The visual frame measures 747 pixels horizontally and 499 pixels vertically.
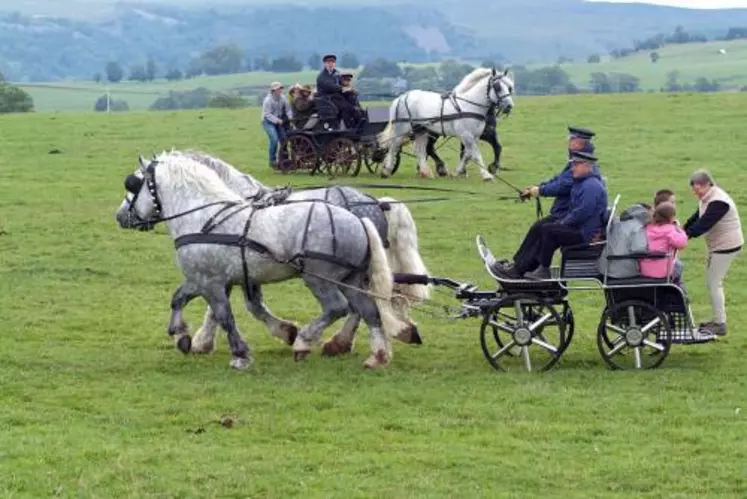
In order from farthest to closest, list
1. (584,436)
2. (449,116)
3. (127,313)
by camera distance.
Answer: (449,116)
(127,313)
(584,436)

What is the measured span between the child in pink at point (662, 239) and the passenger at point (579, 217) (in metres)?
0.46

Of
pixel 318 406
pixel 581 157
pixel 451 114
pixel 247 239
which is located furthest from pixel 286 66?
pixel 318 406

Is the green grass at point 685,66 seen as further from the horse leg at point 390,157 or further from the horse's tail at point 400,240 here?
the horse's tail at point 400,240

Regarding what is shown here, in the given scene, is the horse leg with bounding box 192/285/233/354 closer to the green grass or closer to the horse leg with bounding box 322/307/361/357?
the horse leg with bounding box 322/307/361/357

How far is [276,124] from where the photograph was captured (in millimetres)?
26047

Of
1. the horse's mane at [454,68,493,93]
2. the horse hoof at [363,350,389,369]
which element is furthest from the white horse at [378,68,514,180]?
the horse hoof at [363,350,389,369]

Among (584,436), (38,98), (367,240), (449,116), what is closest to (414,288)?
(367,240)

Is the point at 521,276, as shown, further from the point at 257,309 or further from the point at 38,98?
the point at 38,98

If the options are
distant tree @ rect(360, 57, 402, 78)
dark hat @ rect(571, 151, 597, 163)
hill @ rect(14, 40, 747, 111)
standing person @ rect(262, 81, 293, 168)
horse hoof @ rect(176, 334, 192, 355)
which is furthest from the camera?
hill @ rect(14, 40, 747, 111)

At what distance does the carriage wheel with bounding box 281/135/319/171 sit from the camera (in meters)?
25.5

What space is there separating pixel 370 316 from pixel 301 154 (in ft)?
45.1

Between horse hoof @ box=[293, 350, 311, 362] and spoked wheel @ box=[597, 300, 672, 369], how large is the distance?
266 cm

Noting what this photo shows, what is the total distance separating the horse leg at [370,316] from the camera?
12.2 m

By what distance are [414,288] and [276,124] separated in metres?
13.7
